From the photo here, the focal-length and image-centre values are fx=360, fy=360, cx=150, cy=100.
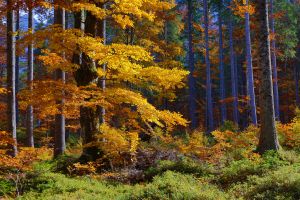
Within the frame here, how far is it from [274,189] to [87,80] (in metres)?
6.65

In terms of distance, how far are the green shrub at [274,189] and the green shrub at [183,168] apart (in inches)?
84.6

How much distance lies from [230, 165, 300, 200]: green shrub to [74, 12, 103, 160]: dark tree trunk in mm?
5133

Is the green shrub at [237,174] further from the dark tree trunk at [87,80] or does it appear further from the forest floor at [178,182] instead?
the dark tree trunk at [87,80]

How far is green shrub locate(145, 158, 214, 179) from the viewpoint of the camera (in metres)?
10.7

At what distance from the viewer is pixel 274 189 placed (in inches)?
293

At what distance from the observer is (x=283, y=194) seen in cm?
702

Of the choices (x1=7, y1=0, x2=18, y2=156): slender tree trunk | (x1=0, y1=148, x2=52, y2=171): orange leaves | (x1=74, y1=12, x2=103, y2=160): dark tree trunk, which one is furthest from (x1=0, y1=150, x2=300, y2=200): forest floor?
(x1=7, y1=0, x2=18, y2=156): slender tree trunk

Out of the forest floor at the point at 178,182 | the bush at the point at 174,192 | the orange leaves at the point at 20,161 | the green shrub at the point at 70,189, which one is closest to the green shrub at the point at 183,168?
the forest floor at the point at 178,182

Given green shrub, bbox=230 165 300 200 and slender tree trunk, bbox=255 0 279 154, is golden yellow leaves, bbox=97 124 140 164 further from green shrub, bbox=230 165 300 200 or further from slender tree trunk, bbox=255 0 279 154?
slender tree trunk, bbox=255 0 279 154

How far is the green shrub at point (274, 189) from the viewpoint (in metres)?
6.97

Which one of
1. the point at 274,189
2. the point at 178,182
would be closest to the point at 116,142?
the point at 178,182

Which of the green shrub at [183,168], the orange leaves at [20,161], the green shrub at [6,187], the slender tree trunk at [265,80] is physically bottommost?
the green shrub at [6,187]

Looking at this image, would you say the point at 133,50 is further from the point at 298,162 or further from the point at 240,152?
the point at 298,162

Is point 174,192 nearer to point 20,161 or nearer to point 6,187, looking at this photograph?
point 6,187
